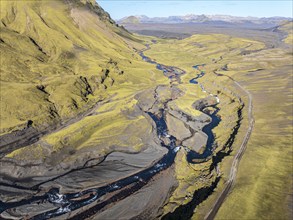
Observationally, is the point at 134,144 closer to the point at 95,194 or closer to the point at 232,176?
the point at 95,194

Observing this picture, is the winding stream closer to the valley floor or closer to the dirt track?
the valley floor

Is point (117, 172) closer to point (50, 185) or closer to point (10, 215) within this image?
point (50, 185)

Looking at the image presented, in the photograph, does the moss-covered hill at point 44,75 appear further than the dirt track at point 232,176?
Yes

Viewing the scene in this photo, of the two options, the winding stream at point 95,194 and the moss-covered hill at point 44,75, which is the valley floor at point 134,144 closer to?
the winding stream at point 95,194

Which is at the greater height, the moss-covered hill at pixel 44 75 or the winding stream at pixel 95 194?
the moss-covered hill at pixel 44 75

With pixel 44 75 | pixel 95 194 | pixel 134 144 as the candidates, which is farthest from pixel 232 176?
pixel 44 75

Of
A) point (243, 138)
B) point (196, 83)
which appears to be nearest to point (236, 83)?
point (196, 83)

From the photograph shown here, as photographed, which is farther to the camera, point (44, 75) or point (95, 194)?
point (44, 75)

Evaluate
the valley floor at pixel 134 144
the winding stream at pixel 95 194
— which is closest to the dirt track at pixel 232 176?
the valley floor at pixel 134 144

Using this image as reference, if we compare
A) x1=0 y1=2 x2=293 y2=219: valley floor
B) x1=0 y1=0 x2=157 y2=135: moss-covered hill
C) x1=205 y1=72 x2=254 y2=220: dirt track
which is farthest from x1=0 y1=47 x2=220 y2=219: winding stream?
x1=0 y1=0 x2=157 y2=135: moss-covered hill

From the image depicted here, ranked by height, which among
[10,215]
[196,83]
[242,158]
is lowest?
[10,215]

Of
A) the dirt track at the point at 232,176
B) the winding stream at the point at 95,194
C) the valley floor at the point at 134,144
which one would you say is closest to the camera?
the dirt track at the point at 232,176
